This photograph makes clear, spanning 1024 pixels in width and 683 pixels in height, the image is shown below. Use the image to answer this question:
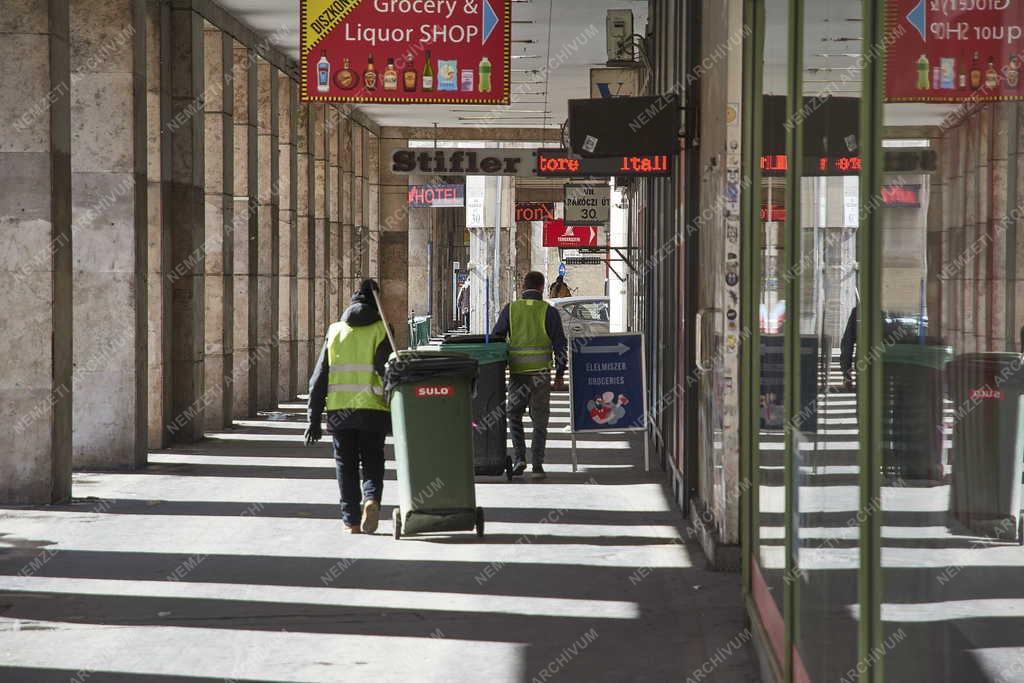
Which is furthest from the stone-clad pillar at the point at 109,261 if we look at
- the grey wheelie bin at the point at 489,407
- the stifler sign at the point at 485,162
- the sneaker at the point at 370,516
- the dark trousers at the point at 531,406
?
the stifler sign at the point at 485,162

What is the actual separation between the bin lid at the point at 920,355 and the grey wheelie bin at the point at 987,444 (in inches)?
0.9

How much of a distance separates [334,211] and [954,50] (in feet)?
85.6

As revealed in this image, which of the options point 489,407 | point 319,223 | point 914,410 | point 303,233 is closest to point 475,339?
point 489,407

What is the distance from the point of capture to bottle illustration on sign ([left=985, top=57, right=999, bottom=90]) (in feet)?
7.69

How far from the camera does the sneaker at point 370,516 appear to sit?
9.44 meters

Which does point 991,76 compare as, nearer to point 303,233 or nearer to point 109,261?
point 109,261

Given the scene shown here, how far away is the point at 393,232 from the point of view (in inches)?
1330

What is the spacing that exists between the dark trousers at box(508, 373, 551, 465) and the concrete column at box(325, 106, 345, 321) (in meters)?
14.5

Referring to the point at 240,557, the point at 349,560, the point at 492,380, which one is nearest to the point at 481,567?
the point at 349,560

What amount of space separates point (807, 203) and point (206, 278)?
1417 centimetres

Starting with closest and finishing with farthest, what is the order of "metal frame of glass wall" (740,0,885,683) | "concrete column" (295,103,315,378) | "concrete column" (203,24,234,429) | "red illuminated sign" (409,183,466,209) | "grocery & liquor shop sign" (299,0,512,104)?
"metal frame of glass wall" (740,0,885,683)
"grocery & liquor shop sign" (299,0,512,104)
"concrete column" (203,24,234,429)
"concrete column" (295,103,315,378)
"red illuminated sign" (409,183,466,209)

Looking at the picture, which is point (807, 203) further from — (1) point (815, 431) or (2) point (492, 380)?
(2) point (492, 380)

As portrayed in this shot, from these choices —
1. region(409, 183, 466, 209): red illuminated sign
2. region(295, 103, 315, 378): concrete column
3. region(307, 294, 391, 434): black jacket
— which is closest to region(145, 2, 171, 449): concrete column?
region(307, 294, 391, 434): black jacket

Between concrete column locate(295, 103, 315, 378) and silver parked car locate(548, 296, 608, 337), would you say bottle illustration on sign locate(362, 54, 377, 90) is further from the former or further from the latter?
silver parked car locate(548, 296, 608, 337)
